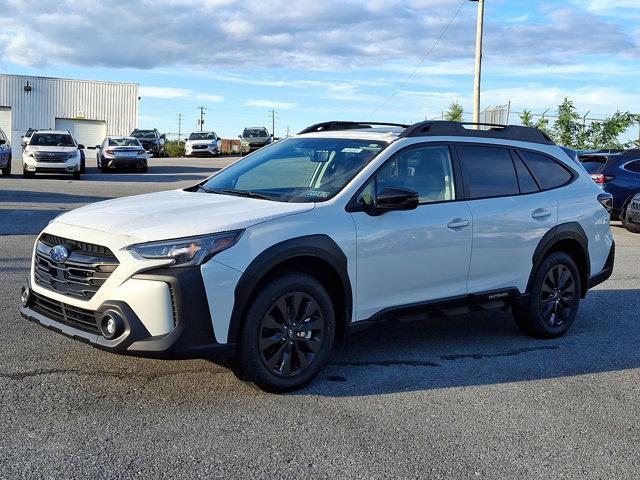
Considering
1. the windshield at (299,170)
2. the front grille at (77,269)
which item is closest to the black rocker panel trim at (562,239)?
the windshield at (299,170)

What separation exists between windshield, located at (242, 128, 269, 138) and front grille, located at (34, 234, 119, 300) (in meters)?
45.9

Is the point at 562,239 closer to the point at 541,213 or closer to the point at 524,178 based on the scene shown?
the point at 541,213

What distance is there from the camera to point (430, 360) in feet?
19.7

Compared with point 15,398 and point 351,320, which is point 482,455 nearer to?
point 351,320

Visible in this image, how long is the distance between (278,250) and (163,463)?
4.97 feet

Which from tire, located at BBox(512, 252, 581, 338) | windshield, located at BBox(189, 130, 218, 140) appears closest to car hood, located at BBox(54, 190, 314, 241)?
tire, located at BBox(512, 252, 581, 338)

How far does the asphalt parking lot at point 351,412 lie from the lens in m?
4.03

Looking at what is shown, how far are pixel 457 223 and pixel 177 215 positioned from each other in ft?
7.11

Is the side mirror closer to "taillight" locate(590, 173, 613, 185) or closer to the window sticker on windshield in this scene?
the window sticker on windshield

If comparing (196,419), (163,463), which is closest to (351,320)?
(196,419)

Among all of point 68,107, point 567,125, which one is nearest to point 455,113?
point 567,125

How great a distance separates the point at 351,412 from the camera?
4785 millimetres

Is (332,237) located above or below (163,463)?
above

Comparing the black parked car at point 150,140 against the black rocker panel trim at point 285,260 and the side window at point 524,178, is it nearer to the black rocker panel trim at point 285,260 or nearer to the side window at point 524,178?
the side window at point 524,178
